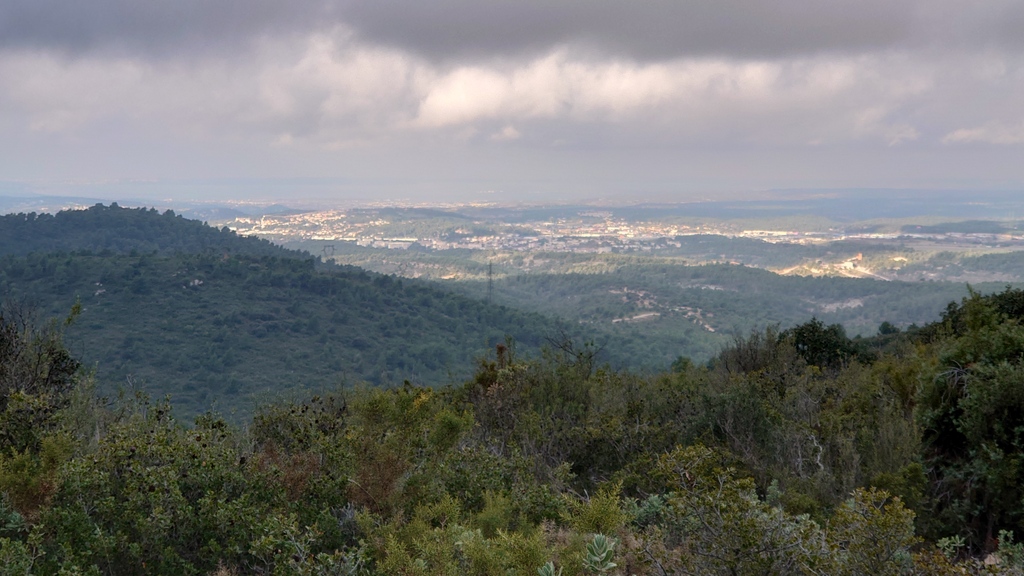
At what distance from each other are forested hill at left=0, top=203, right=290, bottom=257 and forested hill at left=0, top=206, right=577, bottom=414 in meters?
1.48

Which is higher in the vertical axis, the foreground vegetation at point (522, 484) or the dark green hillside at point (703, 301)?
the foreground vegetation at point (522, 484)

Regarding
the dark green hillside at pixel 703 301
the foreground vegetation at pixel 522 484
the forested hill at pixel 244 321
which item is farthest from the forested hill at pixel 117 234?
the foreground vegetation at pixel 522 484

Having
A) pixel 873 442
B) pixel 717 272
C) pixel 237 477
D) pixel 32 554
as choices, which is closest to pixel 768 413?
pixel 873 442

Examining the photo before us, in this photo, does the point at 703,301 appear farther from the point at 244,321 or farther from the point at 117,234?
the point at 117,234

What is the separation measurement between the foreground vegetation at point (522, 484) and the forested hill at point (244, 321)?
107 feet

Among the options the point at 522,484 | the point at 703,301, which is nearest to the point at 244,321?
the point at 522,484

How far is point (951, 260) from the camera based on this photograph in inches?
5679

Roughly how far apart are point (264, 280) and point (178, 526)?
73004 mm

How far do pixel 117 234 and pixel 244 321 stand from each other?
5390cm

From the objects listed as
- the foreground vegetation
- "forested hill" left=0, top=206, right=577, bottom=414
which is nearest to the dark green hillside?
"forested hill" left=0, top=206, right=577, bottom=414

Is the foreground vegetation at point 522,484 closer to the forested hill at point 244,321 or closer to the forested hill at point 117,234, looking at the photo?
the forested hill at point 244,321

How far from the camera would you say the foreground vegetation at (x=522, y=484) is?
375 cm

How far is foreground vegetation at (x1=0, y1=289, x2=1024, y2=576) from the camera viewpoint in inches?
148

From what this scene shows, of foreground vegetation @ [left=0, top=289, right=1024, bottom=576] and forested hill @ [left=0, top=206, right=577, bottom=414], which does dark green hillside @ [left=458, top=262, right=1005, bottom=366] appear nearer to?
forested hill @ [left=0, top=206, right=577, bottom=414]
